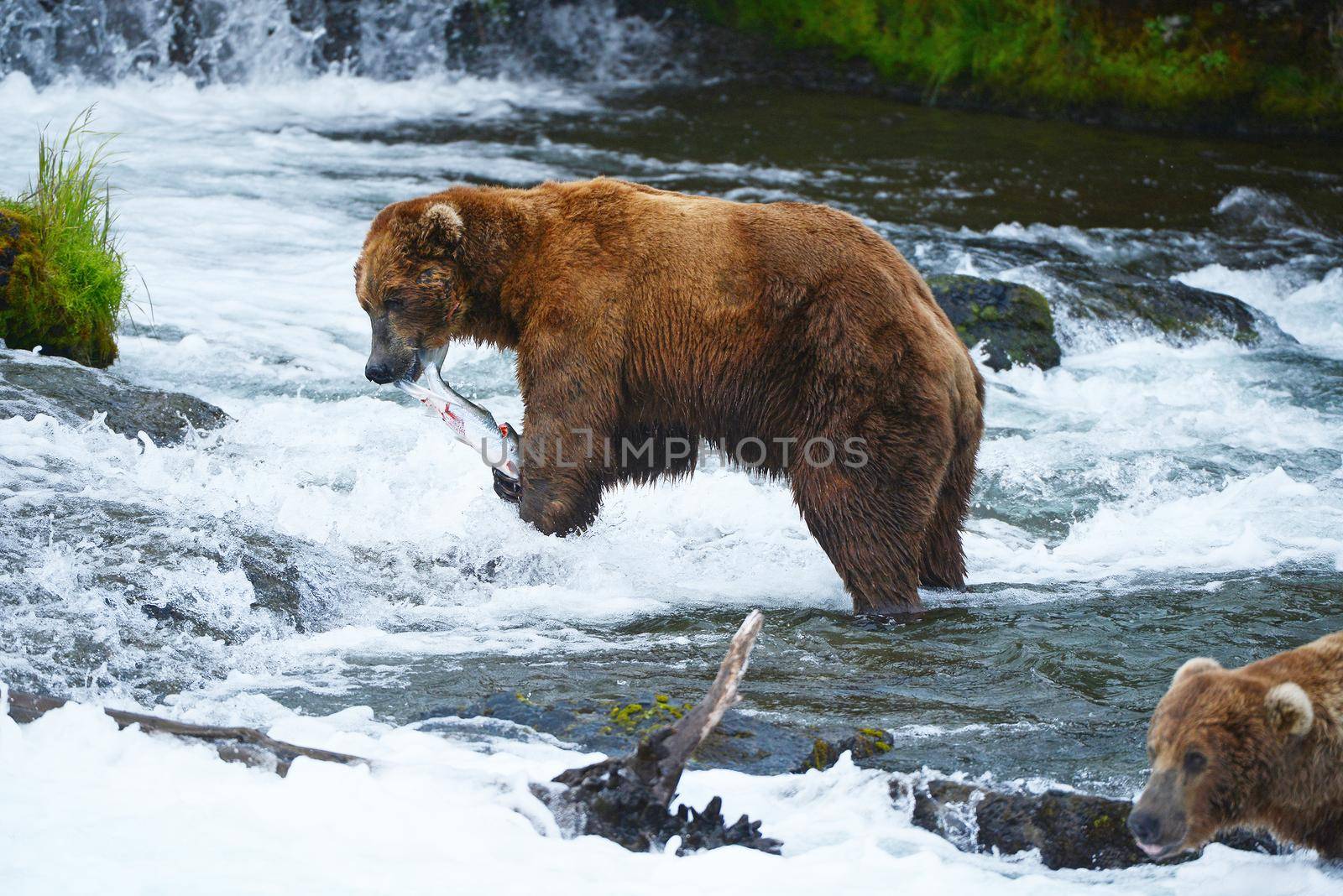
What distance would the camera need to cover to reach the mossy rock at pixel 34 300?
25.9 ft

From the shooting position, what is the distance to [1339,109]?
Answer: 16.8 metres

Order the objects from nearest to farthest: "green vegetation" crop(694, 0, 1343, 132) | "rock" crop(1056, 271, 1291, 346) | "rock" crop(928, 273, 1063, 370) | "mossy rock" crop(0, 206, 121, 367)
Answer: "mossy rock" crop(0, 206, 121, 367)
"rock" crop(928, 273, 1063, 370)
"rock" crop(1056, 271, 1291, 346)
"green vegetation" crop(694, 0, 1343, 132)

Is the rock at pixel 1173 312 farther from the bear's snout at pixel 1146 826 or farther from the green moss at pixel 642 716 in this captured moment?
the bear's snout at pixel 1146 826

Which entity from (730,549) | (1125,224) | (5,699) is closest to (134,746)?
(5,699)

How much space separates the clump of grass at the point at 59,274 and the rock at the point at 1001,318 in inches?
237

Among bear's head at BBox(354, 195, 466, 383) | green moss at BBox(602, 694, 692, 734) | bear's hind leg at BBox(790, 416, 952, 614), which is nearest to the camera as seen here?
green moss at BBox(602, 694, 692, 734)

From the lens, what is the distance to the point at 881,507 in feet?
19.2

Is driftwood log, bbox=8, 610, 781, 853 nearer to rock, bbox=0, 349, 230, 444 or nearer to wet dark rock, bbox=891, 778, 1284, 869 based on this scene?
wet dark rock, bbox=891, 778, 1284, 869

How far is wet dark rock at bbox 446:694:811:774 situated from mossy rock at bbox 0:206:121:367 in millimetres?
4801

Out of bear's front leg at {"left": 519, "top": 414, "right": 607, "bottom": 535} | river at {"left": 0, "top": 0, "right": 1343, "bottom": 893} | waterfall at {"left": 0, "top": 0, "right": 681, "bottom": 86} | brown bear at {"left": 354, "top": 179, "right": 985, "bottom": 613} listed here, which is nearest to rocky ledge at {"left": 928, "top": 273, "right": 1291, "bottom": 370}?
river at {"left": 0, "top": 0, "right": 1343, "bottom": 893}

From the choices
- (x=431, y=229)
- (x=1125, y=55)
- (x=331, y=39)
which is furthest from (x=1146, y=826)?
(x=331, y=39)

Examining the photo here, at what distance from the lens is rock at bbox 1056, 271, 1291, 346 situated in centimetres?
1152

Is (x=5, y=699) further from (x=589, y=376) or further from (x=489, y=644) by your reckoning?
(x=589, y=376)

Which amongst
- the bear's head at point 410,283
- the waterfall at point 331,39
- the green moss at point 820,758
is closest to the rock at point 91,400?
the bear's head at point 410,283
